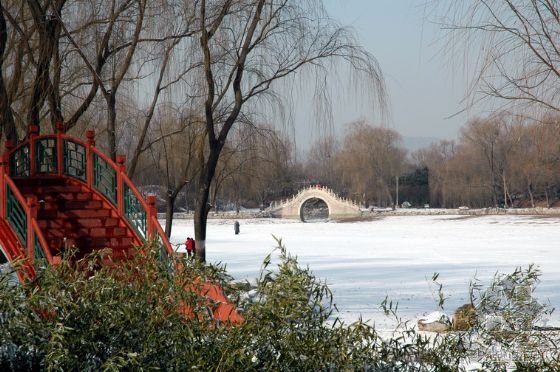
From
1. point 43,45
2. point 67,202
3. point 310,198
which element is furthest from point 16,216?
point 310,198

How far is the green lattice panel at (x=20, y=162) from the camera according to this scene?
388 inches

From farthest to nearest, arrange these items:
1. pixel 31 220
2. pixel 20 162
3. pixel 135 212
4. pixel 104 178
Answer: pixel 20 162 → pixel 104 178 → pixel 135 212 → pixel 31 220

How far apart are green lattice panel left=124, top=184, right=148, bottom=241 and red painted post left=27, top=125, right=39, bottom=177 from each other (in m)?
1.58

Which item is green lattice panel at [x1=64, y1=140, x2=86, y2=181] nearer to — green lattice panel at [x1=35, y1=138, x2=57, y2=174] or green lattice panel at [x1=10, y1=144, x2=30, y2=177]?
green lattice panel at [x1=35, y1=138, x2=57, y2=174]

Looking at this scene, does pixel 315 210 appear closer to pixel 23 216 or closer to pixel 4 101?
pixel 4 101

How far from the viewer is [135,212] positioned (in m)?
9.05

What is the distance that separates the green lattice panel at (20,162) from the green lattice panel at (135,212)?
174 centimetres

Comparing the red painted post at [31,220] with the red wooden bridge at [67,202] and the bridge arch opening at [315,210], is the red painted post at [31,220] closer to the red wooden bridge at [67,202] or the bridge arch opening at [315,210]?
the red wooden bridge at [67,202]

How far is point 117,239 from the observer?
354 inches

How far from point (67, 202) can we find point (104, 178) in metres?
0.54

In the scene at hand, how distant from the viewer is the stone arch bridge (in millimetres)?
64188

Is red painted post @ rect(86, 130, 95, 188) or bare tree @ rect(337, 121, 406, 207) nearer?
red painted post @ rect(86, 130, 95, 188)

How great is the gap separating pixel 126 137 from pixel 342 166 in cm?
5614

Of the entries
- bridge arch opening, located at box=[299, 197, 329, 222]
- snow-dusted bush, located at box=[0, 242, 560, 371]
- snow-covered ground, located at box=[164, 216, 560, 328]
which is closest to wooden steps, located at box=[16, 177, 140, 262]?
snow-covered ground, located at box=[164, 216, 560, 328]
